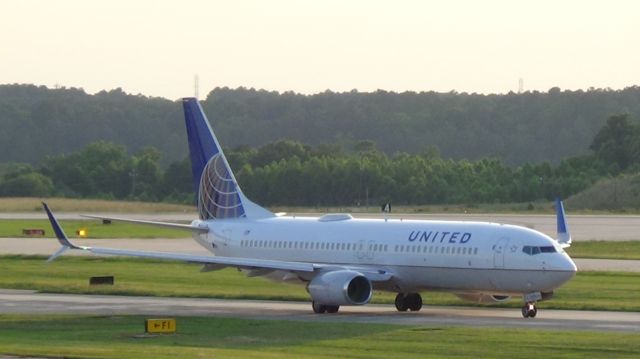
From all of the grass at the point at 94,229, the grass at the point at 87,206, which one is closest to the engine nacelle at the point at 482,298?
the grass at the point at 94,229

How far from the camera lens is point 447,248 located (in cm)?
4397

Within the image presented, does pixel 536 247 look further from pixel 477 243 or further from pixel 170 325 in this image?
pixel 170 325

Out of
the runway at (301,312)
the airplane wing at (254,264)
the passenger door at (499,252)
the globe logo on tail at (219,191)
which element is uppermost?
the globe logo on tail at (219,191)

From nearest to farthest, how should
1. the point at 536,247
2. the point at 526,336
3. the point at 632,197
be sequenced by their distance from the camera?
the point at 526,336 < the point at 536,247 < the point at 632,197

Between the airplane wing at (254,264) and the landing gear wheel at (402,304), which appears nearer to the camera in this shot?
the airplane wing at (254,264)

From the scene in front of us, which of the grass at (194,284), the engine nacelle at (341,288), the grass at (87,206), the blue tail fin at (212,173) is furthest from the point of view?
the grass at (87,206)

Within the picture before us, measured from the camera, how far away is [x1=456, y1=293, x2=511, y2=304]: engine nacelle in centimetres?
4528

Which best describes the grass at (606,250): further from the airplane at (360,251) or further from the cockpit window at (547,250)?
the cockpit window at (547,250)

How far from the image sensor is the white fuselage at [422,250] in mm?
42594

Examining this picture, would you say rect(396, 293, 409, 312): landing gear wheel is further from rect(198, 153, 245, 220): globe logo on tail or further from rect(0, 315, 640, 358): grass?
A: rect(198, 153, 245, 220): globe logo on tail

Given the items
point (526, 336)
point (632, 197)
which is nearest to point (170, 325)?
point (526, 336)

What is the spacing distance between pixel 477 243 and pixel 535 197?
9917 cm

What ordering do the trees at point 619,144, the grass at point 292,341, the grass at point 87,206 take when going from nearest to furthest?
the grass at point 292,341
the grass at point 87,206
the trees at point 619,144

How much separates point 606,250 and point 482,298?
32.8 m
